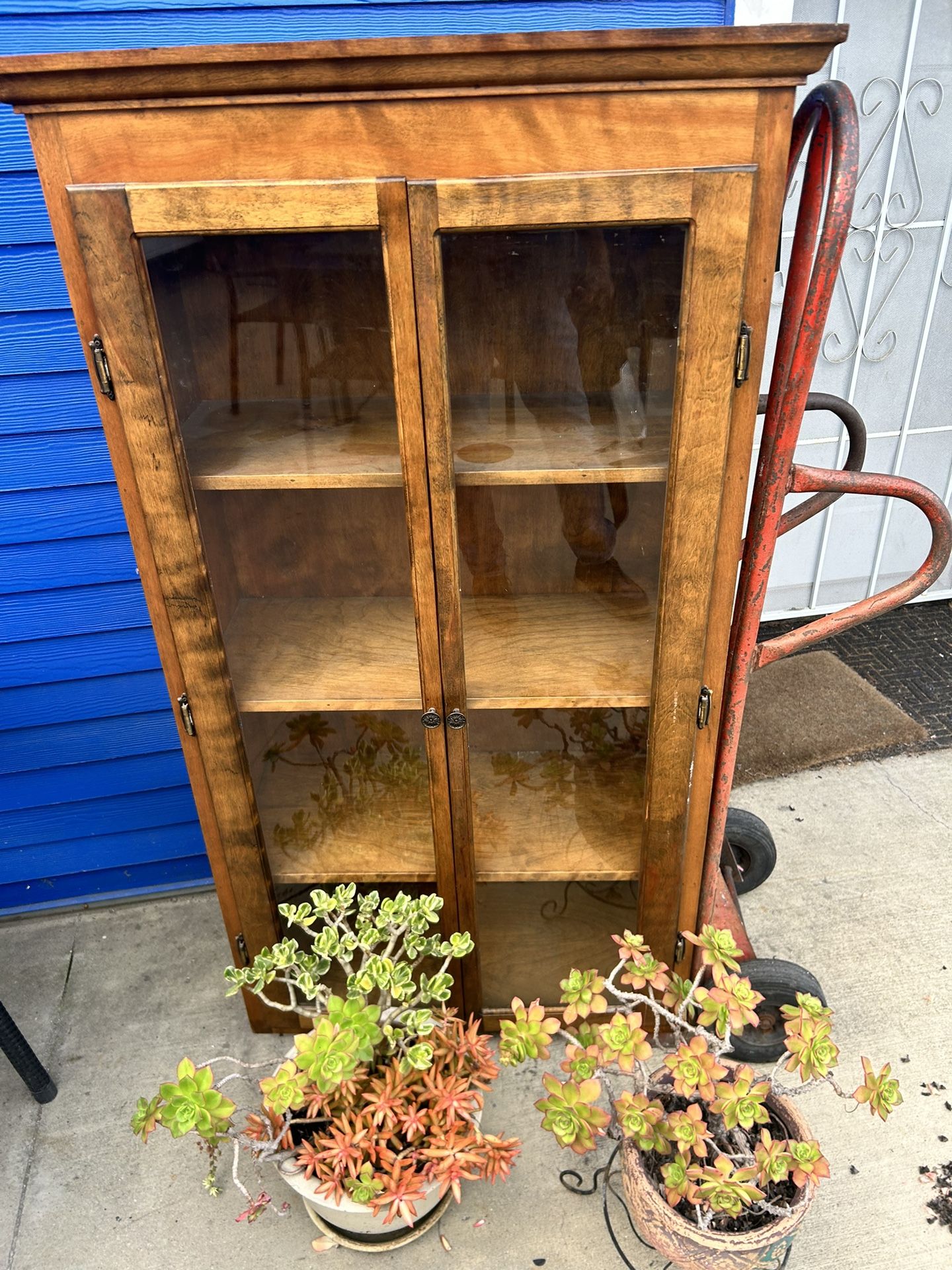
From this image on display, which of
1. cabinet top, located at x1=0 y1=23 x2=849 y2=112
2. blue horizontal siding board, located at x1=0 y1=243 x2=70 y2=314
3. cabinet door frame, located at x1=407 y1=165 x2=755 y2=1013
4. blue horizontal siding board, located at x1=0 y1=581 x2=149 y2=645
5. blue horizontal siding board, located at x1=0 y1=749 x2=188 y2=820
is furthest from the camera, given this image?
blue horizontal siding board, located at x1=0 y1=749 x2=188 y2=820

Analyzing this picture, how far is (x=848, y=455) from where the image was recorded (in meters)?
1.62

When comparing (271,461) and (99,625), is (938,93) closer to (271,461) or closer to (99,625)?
(271,461)

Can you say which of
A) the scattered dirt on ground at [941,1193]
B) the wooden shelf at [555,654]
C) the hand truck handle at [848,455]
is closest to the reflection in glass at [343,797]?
the wooden shelf at [555,654]

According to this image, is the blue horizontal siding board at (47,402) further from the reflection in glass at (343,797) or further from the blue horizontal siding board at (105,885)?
the blue horizontal siding board at (105,885)

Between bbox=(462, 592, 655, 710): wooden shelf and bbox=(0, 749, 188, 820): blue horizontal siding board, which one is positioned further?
bbox=(0, 749, 188, 820): blue horizontal siding board

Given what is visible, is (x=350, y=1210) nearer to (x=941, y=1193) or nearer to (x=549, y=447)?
(x=941, y=1193)

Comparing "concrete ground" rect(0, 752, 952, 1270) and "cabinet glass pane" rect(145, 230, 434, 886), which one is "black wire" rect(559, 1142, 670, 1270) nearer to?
"concrete ground" rect(0, 752, 952, 1270)

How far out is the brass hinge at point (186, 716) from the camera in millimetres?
1548

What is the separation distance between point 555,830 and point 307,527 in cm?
81

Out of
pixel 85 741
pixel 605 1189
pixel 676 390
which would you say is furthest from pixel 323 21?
pixel 605 1189

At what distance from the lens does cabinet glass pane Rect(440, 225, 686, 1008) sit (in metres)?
1.28

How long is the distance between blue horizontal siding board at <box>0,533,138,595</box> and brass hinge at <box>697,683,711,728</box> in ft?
4.36

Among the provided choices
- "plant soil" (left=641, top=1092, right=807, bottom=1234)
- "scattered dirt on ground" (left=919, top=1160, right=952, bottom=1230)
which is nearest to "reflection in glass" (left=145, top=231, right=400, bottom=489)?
"plant soil" (left=641, top=1092, right=807, bottom=1234)

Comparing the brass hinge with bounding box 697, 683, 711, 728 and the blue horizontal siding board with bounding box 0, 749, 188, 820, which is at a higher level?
the brass hinge with bounding box 697, 683, 711, 728
